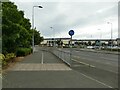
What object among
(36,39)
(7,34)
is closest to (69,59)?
(7,34)

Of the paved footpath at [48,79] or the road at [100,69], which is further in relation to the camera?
the road at [100,69]

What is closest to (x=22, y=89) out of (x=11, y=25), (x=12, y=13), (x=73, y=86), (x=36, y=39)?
(x=73, y=86)

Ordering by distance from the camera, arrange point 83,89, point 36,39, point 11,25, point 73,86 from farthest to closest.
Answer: point 36,39 → point 11,25 → point 73,86 → point 83,89

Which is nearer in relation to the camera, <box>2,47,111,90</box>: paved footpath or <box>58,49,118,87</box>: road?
<box>2,47,111,90</box>: paved footpath

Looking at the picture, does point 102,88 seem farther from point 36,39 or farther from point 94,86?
point 36,39

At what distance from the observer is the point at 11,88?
12.0 m

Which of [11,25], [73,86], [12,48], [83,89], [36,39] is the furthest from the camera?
[36,39]

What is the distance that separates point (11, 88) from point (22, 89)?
554 millimetres

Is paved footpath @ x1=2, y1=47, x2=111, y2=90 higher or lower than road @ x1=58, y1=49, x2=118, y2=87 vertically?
higher

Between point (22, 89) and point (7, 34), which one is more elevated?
point (7, 34)

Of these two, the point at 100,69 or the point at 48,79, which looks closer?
the point at 48,79

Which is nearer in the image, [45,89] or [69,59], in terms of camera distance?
[45,89]

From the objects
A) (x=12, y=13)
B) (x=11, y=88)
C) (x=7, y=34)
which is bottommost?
(x=11, y=88)

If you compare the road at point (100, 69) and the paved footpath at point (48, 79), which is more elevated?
the paved footpath at point (48, 79)
